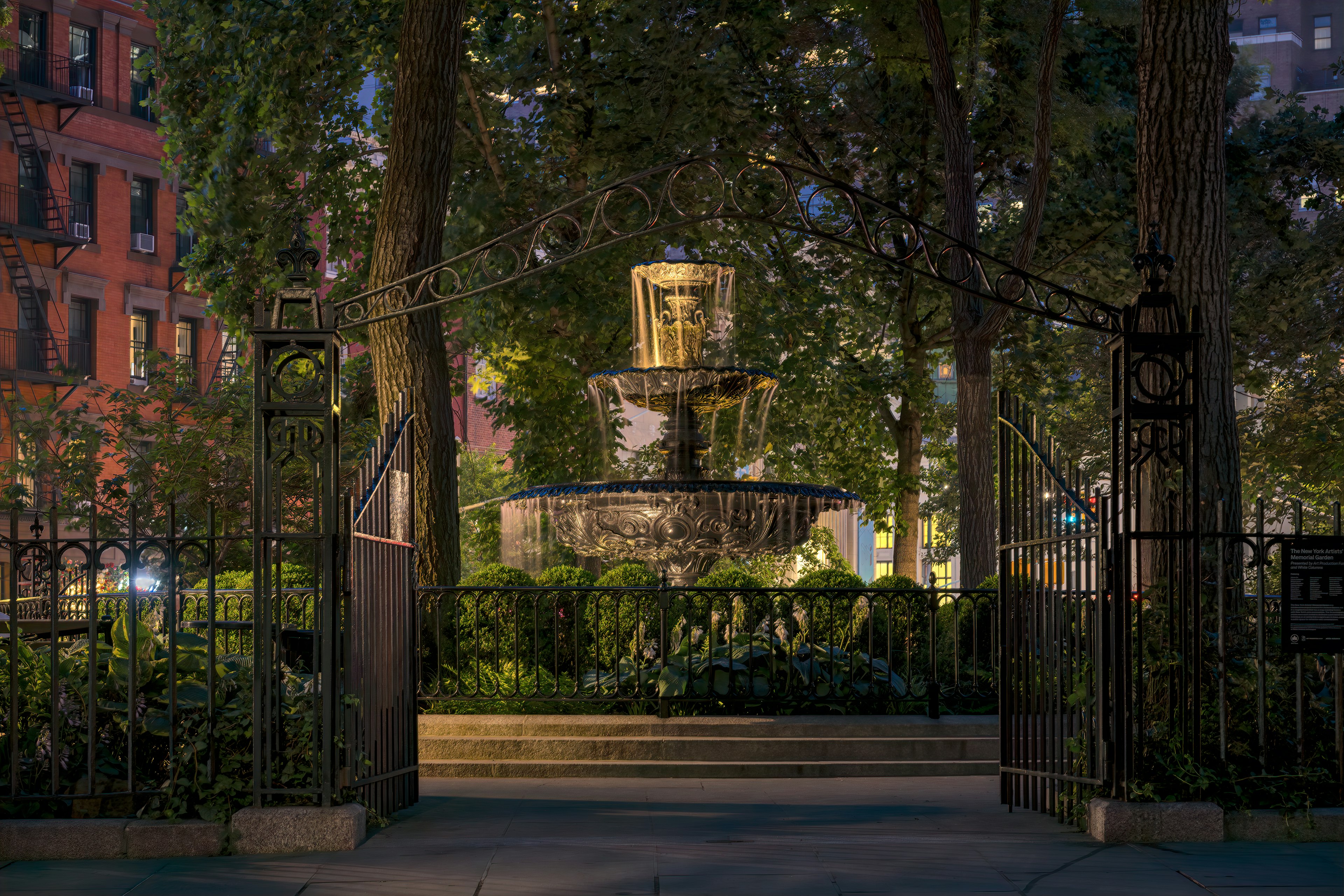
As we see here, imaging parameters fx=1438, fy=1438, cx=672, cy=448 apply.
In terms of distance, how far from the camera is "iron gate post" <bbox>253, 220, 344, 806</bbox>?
765 centimetres

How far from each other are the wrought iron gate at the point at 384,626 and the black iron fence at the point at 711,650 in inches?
62.0

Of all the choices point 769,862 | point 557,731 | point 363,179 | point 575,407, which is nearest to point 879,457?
point 575,407

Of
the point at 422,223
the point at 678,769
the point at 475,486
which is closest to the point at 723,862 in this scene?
the point at 678,769

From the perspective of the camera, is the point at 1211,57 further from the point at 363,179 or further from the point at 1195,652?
the point at 363,179

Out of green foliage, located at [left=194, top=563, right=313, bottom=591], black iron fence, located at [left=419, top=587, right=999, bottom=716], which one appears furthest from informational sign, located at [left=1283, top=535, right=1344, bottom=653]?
green foliage, located at [left=194, top=563, right=313, bottom=591]

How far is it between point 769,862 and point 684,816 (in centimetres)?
178

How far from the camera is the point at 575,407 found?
891 inches

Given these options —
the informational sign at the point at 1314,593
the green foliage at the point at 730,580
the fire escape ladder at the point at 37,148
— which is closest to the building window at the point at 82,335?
the fire escape ladder at the point at 37,148

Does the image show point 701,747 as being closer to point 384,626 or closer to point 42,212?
point 384,626

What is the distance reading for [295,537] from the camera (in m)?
7.68

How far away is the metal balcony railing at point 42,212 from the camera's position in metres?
36.3

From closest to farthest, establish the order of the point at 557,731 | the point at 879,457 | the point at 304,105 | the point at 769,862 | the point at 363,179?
1. the point at 769,862
2. the point at 557,731
3. the point at 304,105
4. the point at 363,179
5. the point at 879,457

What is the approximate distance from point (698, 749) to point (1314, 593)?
16.7ft

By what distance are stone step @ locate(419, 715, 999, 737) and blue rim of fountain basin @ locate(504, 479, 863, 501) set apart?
2246 millimetres
